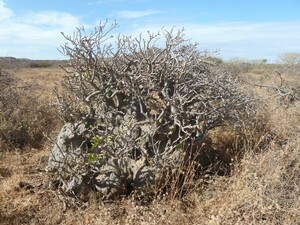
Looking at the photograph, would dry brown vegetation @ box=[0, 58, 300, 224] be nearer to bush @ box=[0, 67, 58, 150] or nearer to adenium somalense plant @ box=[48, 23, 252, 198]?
adenium somalense plant @ box=[48, 23, 252, 198]

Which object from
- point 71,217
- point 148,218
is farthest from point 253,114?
point 71,217

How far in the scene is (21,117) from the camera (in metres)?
6.48

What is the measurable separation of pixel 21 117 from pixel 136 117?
3.36 metres

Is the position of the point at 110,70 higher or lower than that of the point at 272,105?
higher

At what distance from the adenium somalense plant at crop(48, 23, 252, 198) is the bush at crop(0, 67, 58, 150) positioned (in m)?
1.46

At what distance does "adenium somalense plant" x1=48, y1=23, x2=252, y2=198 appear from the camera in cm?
367

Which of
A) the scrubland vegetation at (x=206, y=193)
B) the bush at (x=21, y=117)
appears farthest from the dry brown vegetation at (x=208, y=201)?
the bush at (x=21, y=117)

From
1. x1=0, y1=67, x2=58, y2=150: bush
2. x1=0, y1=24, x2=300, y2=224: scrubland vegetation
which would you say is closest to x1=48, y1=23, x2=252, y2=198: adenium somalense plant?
x1=0, y1=24, x2=300, y2=224: scrubland vegetation

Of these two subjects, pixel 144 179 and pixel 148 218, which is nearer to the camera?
pixel 148 218

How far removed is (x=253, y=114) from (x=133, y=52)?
192cm

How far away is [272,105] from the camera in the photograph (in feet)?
21.6

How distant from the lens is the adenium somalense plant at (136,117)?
12.0ft

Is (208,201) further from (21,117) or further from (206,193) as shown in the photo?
(21,117)

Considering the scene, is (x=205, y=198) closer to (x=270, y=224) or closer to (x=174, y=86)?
(x=270, y=224)
